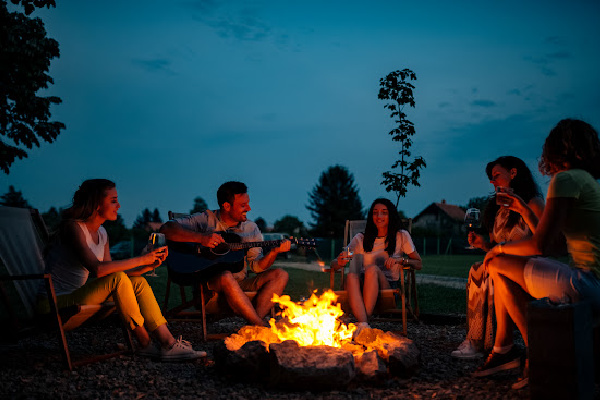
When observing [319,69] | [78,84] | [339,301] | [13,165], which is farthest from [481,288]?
[319,69]

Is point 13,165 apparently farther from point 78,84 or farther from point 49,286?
point 78,84

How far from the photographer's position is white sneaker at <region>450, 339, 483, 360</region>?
3596 mm

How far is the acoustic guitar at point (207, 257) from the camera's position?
4.22 m

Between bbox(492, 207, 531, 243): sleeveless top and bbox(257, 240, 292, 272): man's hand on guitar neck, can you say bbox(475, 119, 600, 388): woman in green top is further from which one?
bbox(257, 240, 292, 272): man's hand on guitar neck

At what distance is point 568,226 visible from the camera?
2453mm

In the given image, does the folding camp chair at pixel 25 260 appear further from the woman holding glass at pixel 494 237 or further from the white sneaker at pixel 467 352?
the woman holding glass at pixel 494 237

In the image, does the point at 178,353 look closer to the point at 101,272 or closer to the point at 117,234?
the point at 101,272

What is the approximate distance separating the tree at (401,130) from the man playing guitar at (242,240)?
3380 mm

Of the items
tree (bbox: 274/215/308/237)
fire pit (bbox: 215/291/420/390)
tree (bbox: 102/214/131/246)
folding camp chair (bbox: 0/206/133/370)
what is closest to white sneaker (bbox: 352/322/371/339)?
fire pit (bbox: 215/291/420/390)

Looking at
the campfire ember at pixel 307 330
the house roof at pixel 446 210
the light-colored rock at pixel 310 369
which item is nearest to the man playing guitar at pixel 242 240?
the campfire ember at pixel 307 330

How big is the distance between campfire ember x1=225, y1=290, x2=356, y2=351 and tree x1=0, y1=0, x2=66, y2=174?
470 inches

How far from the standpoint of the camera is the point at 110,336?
454 cm

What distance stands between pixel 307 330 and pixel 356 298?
3.07 feet

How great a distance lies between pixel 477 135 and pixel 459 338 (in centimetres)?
9489
